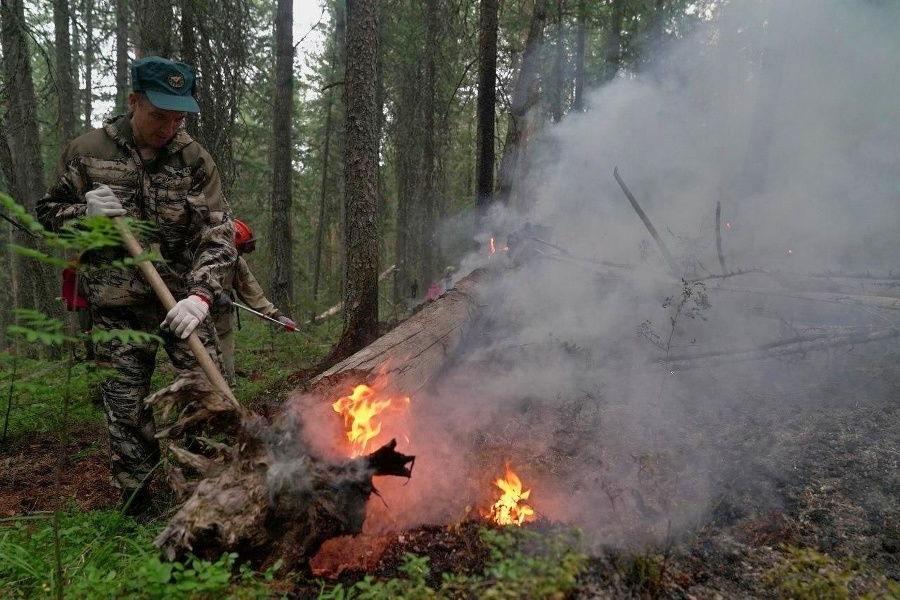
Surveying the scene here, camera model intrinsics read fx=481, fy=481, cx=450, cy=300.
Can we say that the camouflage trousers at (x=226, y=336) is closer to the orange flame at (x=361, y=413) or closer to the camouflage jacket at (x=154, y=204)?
the camouflage jacket at (x=154, y=204)

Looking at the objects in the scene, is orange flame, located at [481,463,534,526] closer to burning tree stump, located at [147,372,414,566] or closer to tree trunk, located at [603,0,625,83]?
burning tree stump, located at [147,372,414,566]

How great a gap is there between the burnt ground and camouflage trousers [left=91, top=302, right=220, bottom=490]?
1.37 ft

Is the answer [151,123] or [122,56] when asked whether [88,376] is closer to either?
[151,123]

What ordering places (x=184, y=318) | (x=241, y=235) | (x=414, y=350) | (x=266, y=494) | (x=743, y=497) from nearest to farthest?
(x=266, y=494), (x=184, y=318), (x=743, y=497), (x=414, y=350), (x=241, y=235)

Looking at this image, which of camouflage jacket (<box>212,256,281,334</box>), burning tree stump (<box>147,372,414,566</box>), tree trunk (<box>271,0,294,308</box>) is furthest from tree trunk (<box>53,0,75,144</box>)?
burning tree stump (<box>147,372,414,566</box>)

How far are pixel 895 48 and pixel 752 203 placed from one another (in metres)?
4.49

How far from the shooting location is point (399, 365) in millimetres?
3701

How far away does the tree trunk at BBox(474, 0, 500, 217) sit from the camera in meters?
8.44

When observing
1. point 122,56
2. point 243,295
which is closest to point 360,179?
point 243,295

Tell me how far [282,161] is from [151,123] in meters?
6.43

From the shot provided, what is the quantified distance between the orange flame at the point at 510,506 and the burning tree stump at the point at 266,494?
2.54 feet

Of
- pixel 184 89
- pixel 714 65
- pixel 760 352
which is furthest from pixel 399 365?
pixel 714 65

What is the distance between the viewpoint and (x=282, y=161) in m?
9.14

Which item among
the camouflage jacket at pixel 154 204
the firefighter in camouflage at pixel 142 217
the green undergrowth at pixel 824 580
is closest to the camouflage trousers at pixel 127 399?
the firefighter in camouflage at pixel 142 217
